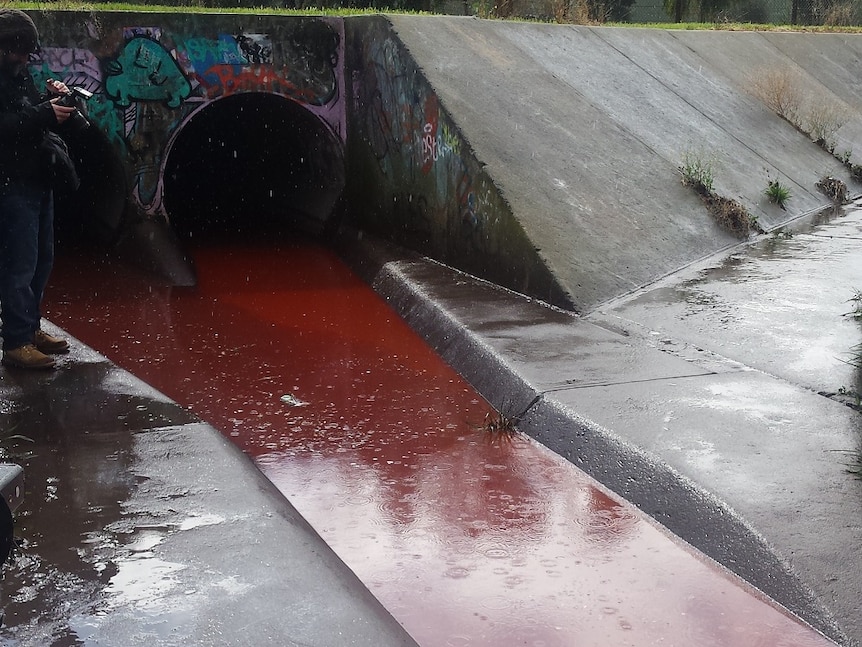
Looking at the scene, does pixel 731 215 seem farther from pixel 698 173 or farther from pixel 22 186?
pixel 22 186

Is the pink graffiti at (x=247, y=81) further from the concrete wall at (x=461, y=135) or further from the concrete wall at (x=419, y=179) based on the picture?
the concrete wall at (x=419, y=179)

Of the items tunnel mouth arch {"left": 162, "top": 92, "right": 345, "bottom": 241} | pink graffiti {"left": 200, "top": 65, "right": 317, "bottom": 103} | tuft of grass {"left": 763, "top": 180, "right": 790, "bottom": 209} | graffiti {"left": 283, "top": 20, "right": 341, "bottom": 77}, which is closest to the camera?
tuft of grass {"left": 763, "top": 180, "right": 790, "bottom": 209}

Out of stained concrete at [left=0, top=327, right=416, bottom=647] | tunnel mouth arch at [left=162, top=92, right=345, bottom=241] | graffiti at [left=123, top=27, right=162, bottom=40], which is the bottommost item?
tunnel mouth arch at [left=162, top=92, right=345, bottom=241]

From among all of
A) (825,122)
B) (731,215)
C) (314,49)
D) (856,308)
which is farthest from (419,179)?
(825,122)

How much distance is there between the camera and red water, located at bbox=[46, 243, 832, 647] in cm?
346

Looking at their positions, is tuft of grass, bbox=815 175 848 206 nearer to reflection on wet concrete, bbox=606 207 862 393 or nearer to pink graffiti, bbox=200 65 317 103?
reflection on wet concrete, bbox=606 207 862 393

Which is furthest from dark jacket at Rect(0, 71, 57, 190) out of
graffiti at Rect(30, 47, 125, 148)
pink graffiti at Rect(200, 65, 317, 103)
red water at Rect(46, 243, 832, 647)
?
pink graffiti at Rect(200, 65, 317, 103)

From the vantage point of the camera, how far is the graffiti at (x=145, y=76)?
30.7ft

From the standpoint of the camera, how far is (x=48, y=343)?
542 centimetres

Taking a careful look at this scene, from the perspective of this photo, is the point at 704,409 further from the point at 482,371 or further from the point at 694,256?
the point at 694,256

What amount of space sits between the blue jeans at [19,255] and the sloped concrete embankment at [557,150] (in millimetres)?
3522

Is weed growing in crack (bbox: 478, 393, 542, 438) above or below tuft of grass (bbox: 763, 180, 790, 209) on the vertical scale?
below

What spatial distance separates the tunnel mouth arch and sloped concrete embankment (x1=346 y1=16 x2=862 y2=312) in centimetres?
85

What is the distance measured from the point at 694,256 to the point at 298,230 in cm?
522
